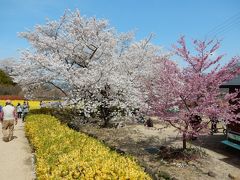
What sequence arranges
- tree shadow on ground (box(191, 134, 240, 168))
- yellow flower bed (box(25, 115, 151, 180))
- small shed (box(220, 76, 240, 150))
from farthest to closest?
small shed (box(220, 76, 240, 150)) < tree shadow on ground (box(191, 134, 240, 168)) < yellow flower bed (box(25, 115, 151, 180))

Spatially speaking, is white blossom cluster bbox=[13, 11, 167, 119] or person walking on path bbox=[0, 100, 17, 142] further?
white blossom cluster bbox=[13, 11, 167, 119]

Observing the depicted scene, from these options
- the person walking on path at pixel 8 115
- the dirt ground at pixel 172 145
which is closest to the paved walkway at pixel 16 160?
the person walking on path at pixel 8 115

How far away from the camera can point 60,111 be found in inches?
934

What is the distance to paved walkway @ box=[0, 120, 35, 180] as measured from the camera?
9677mm

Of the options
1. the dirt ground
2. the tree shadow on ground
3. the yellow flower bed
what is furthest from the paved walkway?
the tree shadow on ground

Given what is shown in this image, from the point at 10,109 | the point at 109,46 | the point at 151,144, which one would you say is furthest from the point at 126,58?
the point at 10,109

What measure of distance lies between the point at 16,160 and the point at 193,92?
7.05m

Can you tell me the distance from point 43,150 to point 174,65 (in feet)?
20.2

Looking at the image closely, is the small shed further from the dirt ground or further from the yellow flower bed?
the yellow flower bed

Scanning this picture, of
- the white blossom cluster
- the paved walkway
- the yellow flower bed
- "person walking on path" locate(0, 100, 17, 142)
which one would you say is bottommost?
the paved walkway

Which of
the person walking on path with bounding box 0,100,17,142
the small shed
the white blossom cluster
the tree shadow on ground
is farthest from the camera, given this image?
the white blossom cluster

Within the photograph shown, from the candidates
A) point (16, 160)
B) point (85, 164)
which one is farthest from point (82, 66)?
point (85, 164)

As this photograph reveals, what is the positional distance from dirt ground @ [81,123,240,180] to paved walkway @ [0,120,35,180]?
3.29 meters

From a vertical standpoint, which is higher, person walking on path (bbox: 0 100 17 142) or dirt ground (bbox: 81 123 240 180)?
person walking on path (bbox: 0 100 17 142)
